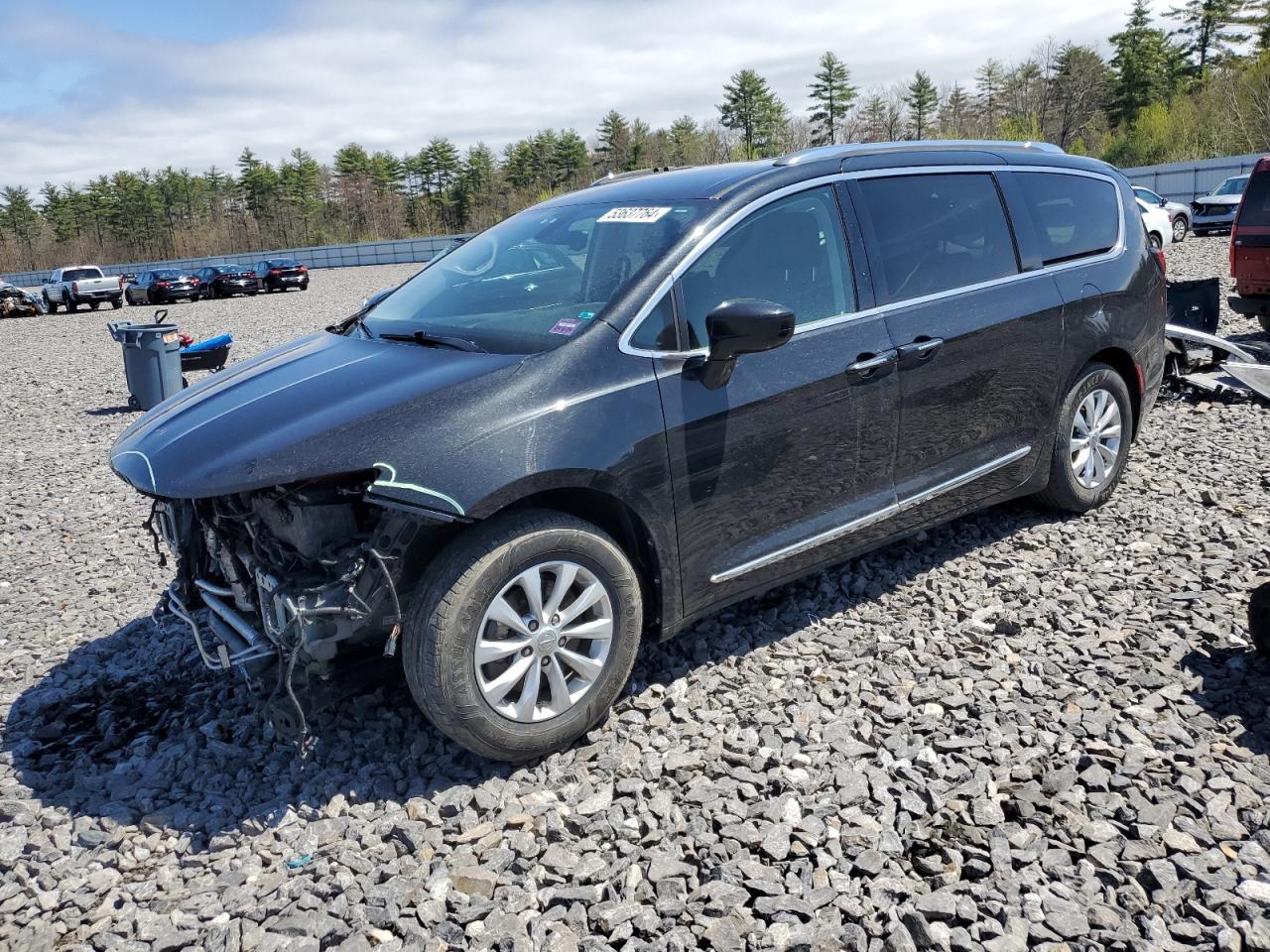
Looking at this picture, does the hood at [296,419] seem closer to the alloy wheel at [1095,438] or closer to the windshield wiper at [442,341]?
the windshield wiper at [442,341]

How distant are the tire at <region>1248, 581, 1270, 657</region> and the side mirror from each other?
78.4 inches

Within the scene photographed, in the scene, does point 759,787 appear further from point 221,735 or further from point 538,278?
point 538,278

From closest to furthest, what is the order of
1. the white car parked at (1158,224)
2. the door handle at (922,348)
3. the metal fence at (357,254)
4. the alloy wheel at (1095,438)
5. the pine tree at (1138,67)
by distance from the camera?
the door handle at (922,348) → the alloy wheel at (1095,438) → the white car parked at (1158,224) → the metal fence at (357,254) → the pine tree at (1138,67)

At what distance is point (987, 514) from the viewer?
553cm

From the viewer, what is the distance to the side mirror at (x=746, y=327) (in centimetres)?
336

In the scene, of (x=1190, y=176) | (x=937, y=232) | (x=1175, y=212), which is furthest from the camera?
(x=1190, y=176)

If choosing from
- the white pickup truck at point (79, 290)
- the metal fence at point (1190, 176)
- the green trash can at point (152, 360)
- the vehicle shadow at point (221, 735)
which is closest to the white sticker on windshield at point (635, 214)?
the vehicle shadow at point (221, 735)

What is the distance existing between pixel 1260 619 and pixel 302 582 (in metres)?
3.40

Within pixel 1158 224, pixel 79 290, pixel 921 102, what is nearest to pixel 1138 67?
pixel 921 102

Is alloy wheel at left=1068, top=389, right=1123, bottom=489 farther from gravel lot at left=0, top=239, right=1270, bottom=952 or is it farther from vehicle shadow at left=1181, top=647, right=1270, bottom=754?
vehicle shadow at left=1181, top=647, right=1270, bottom=754

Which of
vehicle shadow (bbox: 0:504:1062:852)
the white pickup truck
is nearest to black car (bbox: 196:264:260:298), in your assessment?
the white pickup truck

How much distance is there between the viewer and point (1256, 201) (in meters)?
10.4

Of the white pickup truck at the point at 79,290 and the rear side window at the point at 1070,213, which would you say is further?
the white pickup truck at the point at 79,290

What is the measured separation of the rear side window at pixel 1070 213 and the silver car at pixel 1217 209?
24796mm
